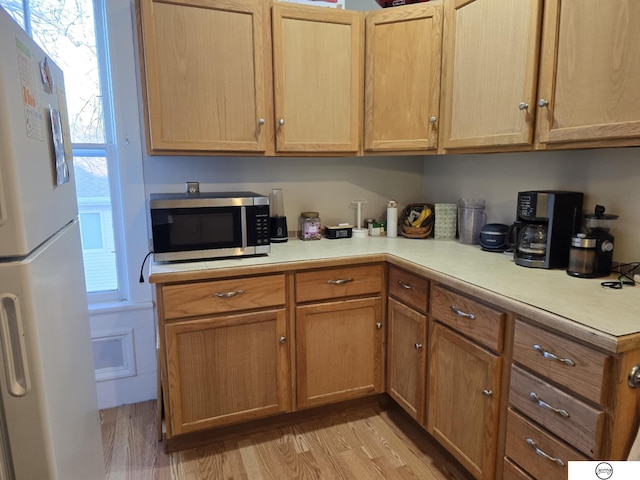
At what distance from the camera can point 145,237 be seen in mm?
2357

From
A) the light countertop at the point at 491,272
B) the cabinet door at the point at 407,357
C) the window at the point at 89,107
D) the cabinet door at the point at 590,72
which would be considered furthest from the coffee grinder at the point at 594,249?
the window at the point at 89,107

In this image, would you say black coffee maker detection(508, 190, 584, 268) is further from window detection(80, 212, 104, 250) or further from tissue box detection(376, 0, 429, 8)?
window detection(80, 212, 104, 250)

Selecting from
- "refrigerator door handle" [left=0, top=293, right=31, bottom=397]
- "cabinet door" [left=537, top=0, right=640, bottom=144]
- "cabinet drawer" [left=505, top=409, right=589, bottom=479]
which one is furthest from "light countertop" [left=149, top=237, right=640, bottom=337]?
"refrigerator door handle" [left=0, top=293, right=31, bottom=397]

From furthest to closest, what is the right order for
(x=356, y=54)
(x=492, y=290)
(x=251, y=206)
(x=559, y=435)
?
(x=356, y=54) → (x=251, y=206) → (x=492, y=290) → (x=559, y=435)

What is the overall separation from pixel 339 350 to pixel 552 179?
1.30 m

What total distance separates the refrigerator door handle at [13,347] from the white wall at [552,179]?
1.97 m

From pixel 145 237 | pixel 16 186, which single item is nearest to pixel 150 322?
pixel 145 237

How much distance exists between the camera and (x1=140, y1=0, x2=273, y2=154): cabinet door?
1.92 meters

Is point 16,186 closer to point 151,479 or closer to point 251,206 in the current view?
point 251,206

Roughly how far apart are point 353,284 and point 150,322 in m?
1.20

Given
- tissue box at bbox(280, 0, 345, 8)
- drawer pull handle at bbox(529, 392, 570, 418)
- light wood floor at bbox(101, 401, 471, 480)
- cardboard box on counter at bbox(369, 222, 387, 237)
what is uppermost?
tissue box at bbox(280, 0, 345, 8)

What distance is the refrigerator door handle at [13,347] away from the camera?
0.73 metres

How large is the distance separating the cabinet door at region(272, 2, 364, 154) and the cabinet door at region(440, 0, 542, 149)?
465 millimetres

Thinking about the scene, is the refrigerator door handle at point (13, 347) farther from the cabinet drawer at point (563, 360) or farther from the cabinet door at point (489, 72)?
the cabinet door at point (489, 72)
